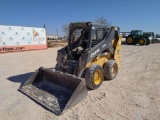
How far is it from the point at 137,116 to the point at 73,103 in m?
1.43

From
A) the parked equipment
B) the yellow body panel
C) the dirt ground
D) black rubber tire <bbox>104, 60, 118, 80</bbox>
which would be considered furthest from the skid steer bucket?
black rubber tire <bbox>104, 60, 118, 80</bbox>

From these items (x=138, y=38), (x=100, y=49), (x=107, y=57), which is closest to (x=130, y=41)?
(x=138, y=38)

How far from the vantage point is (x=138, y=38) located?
2042 centimetres

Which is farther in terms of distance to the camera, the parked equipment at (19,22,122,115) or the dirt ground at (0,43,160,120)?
the parked equipment at (19,22,122,115)

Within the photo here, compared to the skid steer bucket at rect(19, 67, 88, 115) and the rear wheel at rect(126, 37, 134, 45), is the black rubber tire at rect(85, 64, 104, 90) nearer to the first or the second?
the skid steer bucket at rect(19, 67, 88, 115)

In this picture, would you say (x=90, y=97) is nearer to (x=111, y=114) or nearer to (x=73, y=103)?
(x=73, y=103)

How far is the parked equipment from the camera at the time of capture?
387cm

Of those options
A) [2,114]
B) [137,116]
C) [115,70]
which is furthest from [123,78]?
[2,114]

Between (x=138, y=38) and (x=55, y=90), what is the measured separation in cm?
1845

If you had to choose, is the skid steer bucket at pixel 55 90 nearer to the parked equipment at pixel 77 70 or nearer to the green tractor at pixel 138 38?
the parked equipment at pixel 77 70

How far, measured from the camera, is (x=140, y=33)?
20844 millimetres

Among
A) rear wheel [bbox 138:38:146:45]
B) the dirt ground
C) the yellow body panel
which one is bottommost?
the dirt ground

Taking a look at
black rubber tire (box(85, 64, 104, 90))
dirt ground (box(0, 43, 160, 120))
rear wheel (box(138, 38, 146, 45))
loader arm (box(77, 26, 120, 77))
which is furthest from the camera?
rear wheel (box(138, 38, 146, 45))

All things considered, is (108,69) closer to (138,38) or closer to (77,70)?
(77,70)
